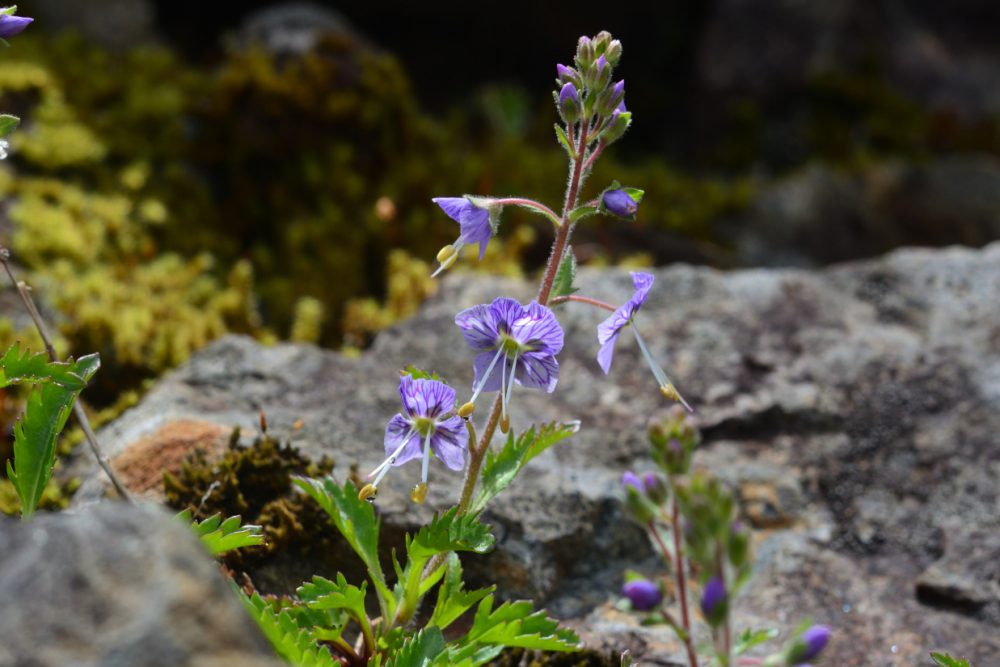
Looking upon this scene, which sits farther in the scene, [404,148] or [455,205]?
[404,148]

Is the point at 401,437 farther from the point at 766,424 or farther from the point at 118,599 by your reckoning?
the point at 766,424

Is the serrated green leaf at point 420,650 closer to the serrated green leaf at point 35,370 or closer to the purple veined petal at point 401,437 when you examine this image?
the purple veined petal at point 401,437

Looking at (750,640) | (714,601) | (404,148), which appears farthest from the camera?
(404,148)

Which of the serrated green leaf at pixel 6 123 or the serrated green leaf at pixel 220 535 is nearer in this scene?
the serrated green leaf at pixel 220 535

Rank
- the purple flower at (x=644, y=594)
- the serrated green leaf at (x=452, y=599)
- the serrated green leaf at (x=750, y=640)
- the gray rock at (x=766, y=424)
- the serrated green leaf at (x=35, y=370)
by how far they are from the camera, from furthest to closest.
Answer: the gray rock at (x=766, y=424) → the serrated green leaf at (x=452, y=599) → the serrated green leaf at (x=35, y=370) → the serrated green leaf at (x=750, y=640) → the purple flower at (x=644, y=594)

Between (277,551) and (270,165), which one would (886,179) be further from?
(277,551)

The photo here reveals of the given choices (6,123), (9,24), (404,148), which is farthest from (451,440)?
(404,148)

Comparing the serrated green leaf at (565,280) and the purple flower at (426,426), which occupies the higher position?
the serrated green leaf at (565,280)

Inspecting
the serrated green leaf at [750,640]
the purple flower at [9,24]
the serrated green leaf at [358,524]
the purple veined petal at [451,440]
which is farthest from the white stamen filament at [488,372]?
the purple flower at [9,24]
